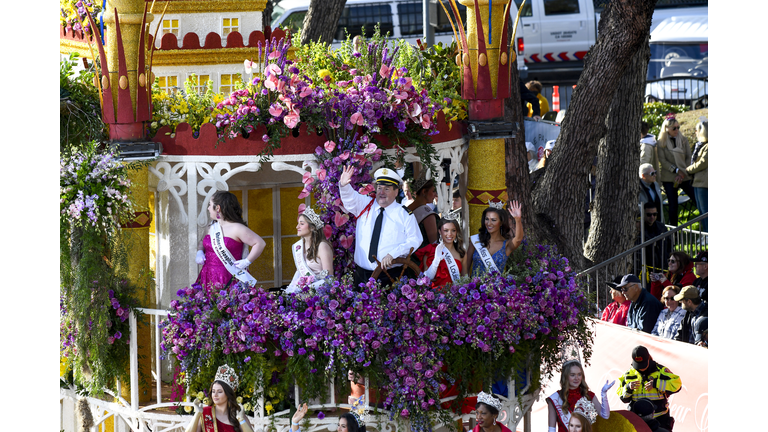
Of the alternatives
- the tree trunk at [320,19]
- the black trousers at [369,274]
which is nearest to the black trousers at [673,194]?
the tree trunk at [320,19]

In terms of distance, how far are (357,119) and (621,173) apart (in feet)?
18.2

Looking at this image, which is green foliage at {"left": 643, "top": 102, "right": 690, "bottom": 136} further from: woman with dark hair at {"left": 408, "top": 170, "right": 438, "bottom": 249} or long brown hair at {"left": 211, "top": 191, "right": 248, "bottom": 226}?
long brown hair at {"left": 211, "top": 191, "right": 248, "bottom": 226}

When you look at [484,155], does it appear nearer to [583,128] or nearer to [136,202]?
[136,202]

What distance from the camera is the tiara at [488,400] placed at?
7.27 meters

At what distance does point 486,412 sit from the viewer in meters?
7.24

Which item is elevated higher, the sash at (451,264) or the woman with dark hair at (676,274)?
the sash at (451,264)

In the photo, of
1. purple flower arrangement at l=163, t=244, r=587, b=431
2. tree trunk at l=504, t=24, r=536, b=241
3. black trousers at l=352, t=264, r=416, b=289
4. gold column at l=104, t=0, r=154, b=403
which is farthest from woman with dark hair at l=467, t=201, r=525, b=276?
tree trunk at l=504, t=24, r=536, b=241

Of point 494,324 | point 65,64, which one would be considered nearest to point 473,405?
point 494,324

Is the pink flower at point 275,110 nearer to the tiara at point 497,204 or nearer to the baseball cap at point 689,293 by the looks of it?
the tiara at point 497,204

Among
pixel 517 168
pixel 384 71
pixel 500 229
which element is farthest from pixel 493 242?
pixel 517 168

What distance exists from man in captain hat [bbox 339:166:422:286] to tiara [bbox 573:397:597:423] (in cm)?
168

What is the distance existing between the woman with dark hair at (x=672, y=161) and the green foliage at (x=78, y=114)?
845 cm

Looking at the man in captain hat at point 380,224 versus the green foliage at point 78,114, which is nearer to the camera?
the man in captain hat at point 380,224

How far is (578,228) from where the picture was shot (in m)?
11.7
